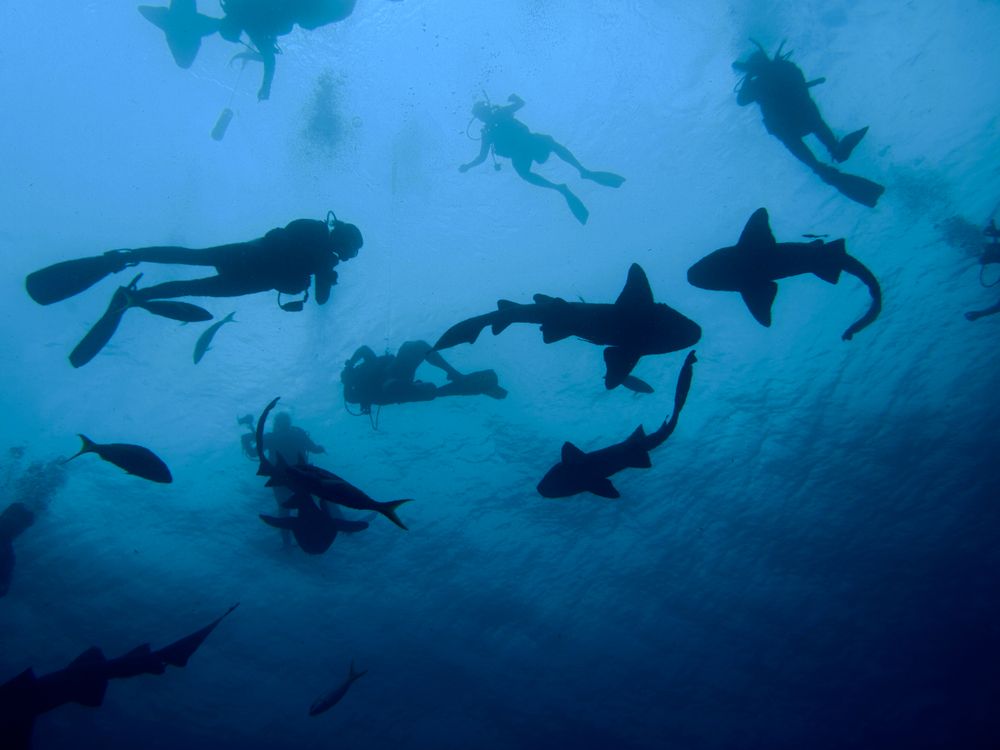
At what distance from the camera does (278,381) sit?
1806 centimetres

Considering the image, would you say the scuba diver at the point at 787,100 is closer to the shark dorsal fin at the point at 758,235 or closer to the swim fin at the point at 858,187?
the swim fin at the point at 858,187

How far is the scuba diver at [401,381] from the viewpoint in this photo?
10.1 meters

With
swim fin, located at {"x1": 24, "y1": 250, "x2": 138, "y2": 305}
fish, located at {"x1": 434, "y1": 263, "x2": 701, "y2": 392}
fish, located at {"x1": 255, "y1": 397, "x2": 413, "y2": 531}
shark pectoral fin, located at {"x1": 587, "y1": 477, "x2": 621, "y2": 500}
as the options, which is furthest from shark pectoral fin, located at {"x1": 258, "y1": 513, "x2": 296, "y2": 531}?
shark pectoral fin, located at {"x1": 587, "y1": 477, "x2": 621, "y2": 500}

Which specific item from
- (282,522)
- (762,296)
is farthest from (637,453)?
(282,522)

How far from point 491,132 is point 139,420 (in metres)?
15.3

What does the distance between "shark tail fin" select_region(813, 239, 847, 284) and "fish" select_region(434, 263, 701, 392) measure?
1.42 meters

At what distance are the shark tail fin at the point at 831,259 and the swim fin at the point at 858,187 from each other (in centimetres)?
432

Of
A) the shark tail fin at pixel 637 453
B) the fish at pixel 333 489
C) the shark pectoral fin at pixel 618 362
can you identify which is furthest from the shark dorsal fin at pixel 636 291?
the fish at pixel 333 489

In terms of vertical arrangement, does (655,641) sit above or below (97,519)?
above

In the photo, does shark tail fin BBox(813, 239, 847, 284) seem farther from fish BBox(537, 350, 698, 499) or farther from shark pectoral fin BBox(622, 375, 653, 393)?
shark pectoral fin BBox(622, 375, 653, 393)

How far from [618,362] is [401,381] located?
19.2 ft

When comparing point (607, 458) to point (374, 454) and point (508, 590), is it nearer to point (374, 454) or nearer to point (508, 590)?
point (374, 454)

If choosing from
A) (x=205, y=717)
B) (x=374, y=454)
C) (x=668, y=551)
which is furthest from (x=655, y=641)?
(x=205, y=717)

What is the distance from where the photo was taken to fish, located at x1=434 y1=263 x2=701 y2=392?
4.62 m
